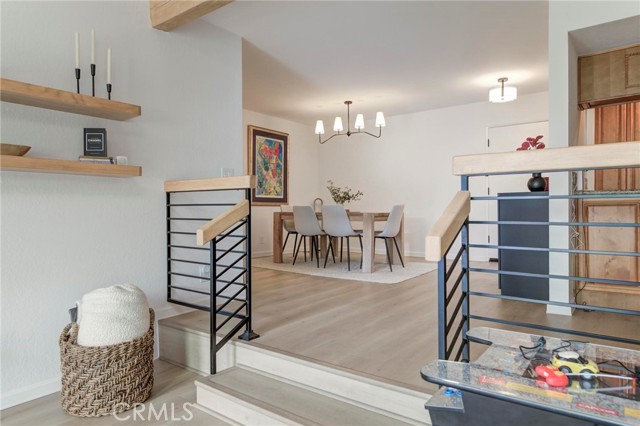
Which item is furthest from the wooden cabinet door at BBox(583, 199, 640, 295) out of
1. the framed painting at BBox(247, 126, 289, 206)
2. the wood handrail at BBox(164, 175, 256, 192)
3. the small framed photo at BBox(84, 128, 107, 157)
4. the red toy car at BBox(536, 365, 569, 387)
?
the framed painting at BBox(247, 126, 289, 206)

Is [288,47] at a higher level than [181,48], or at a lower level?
higher

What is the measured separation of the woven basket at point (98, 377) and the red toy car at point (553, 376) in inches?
75.1

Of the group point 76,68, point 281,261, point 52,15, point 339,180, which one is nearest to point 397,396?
point 76,68

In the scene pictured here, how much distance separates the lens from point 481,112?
6.06 m

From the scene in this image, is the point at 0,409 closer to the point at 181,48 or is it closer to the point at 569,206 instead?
the point at 181,48

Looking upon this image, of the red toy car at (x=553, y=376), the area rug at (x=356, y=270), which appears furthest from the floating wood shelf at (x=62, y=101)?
the area rug at (x=356, y=270)

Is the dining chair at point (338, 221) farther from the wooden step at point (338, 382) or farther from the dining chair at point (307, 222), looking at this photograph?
the wooden step at point (338, 382)

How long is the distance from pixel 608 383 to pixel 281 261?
15.6ft

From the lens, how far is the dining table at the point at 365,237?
4766 millimetres

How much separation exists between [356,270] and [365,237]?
439mm

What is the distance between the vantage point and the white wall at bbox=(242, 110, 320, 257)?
21.3 ft

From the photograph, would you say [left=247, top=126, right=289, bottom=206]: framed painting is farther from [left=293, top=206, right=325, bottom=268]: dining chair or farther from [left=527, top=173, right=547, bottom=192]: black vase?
[left=527, top=173, right=547, bottom=192]: black vase

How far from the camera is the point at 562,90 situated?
289 centimetres

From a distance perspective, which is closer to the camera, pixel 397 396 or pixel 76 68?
pixel 397 396
